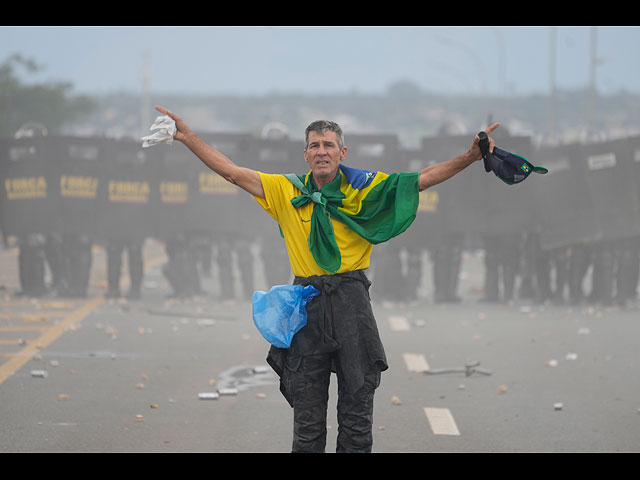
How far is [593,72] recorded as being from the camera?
59375mm

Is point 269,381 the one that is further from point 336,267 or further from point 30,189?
point 30,189

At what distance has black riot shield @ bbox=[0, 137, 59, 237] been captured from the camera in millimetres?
17766

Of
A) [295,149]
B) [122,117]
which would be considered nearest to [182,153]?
[295,149]

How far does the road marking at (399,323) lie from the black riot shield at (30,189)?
5.30 meters

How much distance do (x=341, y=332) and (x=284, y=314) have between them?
0.92 ft

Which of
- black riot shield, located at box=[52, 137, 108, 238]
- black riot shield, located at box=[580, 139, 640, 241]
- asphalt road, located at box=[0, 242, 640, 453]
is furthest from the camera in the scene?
black riot shield, located at box=[52, 137, 108, 238]

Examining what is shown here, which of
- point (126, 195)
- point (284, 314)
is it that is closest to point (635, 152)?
point (126, 195)

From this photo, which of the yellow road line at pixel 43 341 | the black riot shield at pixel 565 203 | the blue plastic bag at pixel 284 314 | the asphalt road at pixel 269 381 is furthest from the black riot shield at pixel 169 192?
the blue plastic bag at pixel 284 314

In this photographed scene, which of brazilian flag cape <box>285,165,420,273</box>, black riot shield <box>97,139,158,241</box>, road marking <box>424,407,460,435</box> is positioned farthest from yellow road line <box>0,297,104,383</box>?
brazilian flag cape <box>285,165,420,273</box>

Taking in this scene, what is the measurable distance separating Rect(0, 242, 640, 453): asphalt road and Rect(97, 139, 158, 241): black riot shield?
159cm

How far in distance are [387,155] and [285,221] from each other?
11.8m

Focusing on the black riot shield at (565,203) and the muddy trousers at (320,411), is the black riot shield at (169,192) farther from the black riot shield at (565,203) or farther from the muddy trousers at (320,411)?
the muddy trousers at (320,411)

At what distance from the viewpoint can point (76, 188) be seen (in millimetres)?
17781

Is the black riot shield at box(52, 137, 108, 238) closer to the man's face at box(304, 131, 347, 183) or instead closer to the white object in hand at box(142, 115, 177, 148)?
the white object in hand at box(142, 115, 177, 148)
